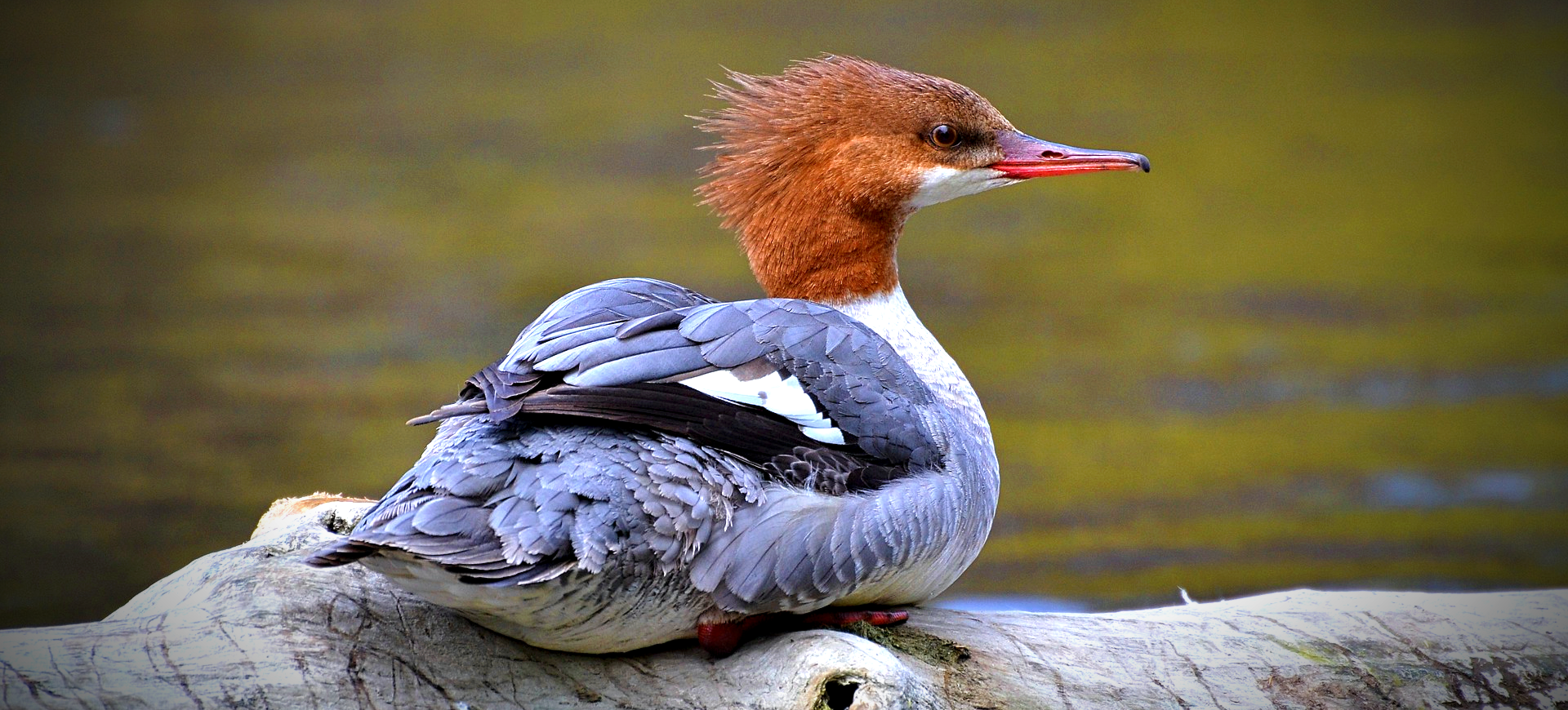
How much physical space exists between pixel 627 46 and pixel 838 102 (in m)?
8.89

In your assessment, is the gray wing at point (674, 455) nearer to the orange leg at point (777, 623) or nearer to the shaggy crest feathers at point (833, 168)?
the orange leg at point (777, 623)

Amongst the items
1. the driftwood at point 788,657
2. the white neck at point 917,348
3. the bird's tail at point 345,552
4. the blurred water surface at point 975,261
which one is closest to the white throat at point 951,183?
the white neck at point 917,348

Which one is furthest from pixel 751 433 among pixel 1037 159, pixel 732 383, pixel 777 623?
pixel 1037 159

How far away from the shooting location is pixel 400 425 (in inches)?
294

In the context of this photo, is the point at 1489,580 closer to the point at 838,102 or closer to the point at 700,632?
the point at 838,102

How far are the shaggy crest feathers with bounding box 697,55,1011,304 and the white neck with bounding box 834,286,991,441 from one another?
35 mm

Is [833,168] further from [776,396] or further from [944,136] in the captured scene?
[776,396]

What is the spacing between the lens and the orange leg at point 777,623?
10.1 ft

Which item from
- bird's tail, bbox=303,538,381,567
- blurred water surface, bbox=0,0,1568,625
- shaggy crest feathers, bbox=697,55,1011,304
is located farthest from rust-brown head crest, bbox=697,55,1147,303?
blurred water surface, bbox=0,0,1568,625

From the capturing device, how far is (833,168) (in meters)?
3.80

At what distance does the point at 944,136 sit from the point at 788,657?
155 cm

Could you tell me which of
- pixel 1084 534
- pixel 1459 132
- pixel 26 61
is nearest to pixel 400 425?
pixel 1084 534

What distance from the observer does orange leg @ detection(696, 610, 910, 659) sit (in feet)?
10.1

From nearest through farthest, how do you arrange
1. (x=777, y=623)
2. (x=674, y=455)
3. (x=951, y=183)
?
(x=674, y=455), (x=777, y=623), (x=951, y=183)
